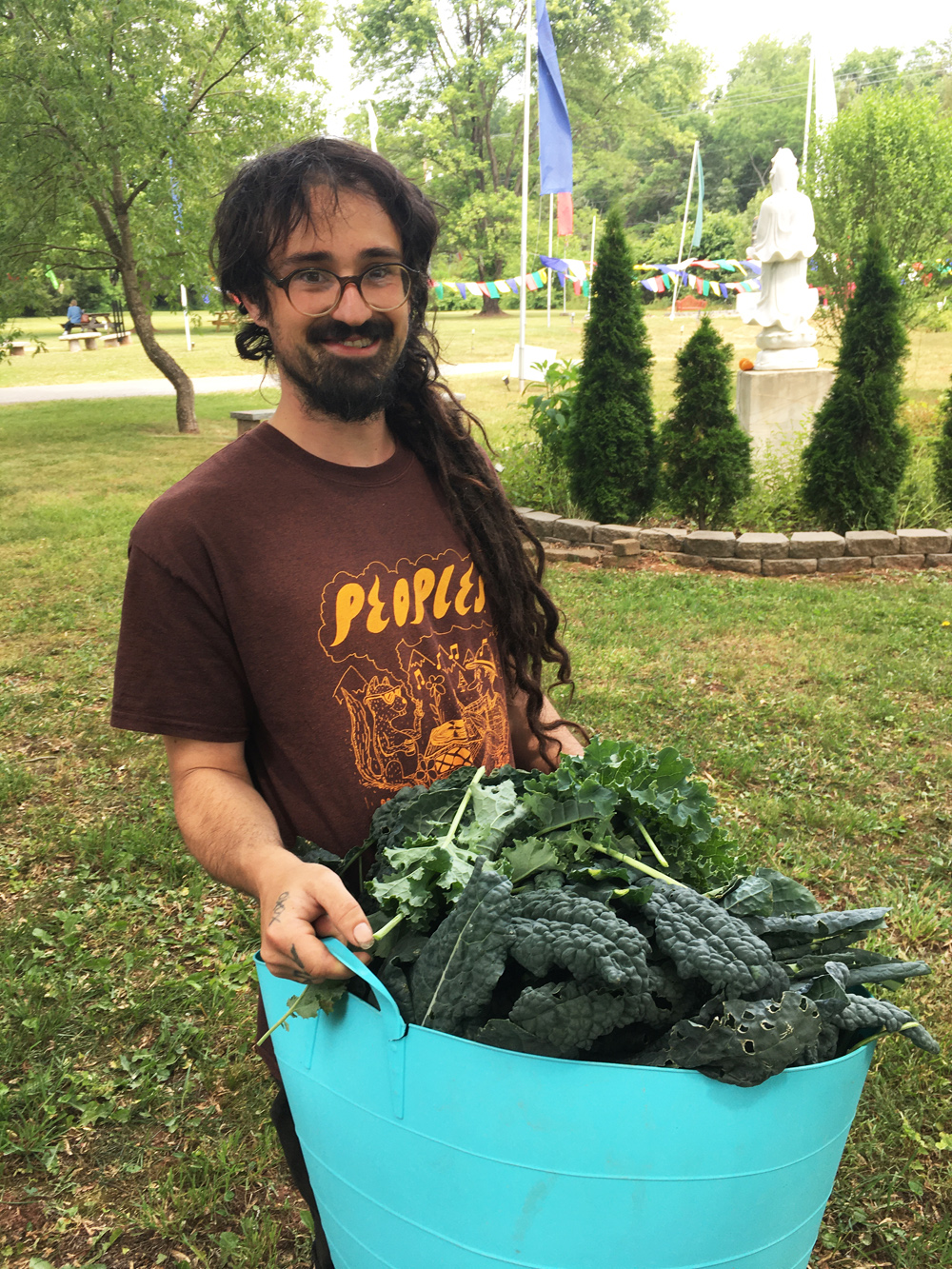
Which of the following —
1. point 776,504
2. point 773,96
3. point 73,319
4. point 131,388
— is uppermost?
point 773,96

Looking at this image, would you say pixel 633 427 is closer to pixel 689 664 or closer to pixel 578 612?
pixel 578 612

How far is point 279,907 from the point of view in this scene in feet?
3.62

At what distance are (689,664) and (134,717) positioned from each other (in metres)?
4.42

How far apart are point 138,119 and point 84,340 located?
77.4ft

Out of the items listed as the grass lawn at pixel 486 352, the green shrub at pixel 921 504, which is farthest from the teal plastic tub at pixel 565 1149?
the grass lawn at pixel 486 352

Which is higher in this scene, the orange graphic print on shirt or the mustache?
the mustache

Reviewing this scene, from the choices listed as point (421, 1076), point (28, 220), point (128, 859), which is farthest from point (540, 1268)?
point (28, 220)

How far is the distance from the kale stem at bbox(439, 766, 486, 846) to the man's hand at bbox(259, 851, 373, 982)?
0.15 metres

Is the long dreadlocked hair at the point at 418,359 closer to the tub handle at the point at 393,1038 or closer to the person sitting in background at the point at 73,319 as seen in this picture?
the tub handle at the point at 393,1038

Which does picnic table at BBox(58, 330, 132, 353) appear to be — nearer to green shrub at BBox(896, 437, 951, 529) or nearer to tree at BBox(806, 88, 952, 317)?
tree at BBox(806, 88, 952, 317)

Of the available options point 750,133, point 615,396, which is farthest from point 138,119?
point 750,133

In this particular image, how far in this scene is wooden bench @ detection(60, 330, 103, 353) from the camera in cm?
3144

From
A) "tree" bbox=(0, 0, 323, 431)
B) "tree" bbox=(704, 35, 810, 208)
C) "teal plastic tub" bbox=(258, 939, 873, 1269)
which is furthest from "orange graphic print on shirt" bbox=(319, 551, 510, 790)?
"tree" bbox=(704, 35, 810, 208)

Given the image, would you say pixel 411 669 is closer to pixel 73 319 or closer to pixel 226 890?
pixel 226 890
